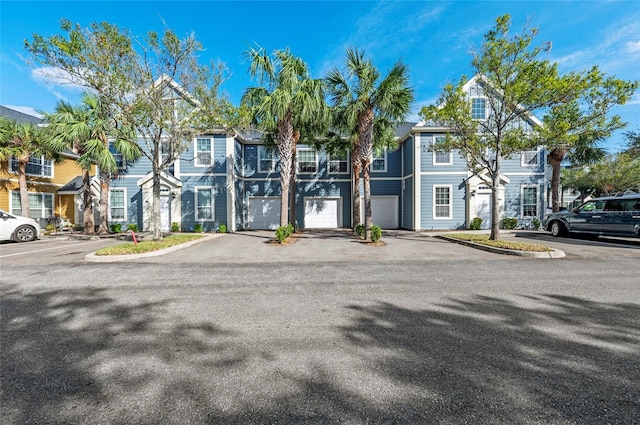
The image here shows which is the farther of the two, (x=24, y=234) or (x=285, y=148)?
(x=24, y=234)

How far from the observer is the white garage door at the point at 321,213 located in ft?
60.8

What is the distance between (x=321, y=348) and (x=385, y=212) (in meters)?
16.4

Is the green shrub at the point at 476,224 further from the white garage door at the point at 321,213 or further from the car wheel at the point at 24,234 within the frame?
the car wheel at the point at 24,234

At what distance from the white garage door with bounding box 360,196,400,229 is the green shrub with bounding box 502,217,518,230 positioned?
241 inches

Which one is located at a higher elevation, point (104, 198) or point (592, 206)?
point (104, 198)

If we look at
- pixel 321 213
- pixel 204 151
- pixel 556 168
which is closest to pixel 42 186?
pixel 204 151

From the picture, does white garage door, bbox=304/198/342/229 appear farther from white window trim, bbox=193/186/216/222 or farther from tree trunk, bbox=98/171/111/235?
tree trunk, bbox=98/171/111/235

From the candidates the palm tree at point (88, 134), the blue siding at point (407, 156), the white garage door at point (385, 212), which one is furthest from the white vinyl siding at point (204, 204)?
the blue siding at point (407, 156)

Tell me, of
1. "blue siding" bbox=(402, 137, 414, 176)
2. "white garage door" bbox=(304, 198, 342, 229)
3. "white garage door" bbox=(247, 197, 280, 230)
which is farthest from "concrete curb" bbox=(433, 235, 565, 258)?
"white garage door" bbox=(247, 197, 280, 230)

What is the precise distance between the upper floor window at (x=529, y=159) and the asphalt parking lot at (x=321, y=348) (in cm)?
1241

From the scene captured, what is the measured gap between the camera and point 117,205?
56.0 feet

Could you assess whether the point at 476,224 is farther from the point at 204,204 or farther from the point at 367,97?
the point at 204,204

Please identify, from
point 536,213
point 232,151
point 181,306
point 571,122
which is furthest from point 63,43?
point 536,213

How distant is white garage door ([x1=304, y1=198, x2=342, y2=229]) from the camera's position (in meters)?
18.5
